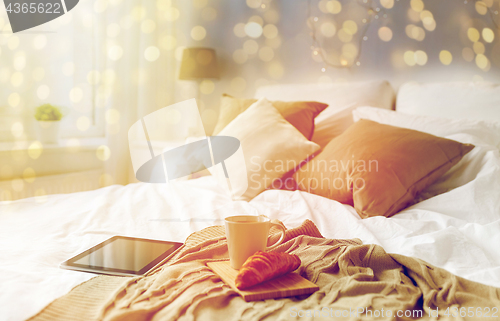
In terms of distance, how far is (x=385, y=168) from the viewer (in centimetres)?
114

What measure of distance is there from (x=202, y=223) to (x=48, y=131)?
5.06ft

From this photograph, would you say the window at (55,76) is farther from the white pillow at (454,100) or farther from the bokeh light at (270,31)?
the white pillow at (454,100)

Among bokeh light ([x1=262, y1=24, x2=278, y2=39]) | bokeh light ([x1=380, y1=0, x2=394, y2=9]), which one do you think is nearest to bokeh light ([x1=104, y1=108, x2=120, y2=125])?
bokeh light ([x1=262, y1=24, x2=278, y2=39])

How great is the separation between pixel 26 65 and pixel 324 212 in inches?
77.9

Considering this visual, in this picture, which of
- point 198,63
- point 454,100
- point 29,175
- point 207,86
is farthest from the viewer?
point 207,86

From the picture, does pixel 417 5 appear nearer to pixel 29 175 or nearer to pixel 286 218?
pixel 286 218

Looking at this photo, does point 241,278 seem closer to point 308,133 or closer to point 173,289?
point 173,289

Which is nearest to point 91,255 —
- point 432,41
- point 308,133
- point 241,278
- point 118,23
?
point 241,278

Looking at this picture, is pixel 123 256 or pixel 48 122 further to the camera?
pixel 48 122

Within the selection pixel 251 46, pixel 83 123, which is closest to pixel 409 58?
pixel 251 46

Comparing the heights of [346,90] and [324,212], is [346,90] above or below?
above

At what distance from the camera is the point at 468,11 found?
180 cm

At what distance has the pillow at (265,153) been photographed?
1.40m

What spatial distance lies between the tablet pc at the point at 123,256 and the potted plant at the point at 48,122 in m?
1.51
